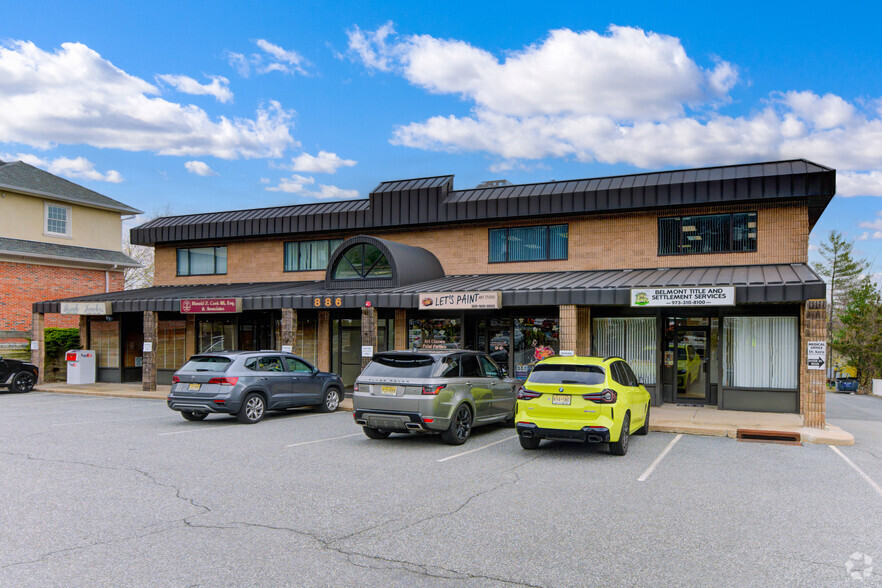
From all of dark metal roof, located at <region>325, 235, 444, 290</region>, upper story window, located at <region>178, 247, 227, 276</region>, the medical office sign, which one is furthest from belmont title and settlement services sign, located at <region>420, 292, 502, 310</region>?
upper story window, located at <region>178, 247, 227, 276</region>

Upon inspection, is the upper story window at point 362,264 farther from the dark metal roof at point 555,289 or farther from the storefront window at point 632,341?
the storefront window at point 632,341

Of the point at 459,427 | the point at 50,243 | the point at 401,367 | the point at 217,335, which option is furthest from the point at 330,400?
the point at 50,243

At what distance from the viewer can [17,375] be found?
2231 centimetres

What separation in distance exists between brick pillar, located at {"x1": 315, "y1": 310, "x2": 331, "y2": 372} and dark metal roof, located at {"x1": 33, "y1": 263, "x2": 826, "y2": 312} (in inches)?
46.8

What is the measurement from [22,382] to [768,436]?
22822 mm

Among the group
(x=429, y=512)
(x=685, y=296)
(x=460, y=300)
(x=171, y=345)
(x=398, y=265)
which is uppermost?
(x=398, y=265)

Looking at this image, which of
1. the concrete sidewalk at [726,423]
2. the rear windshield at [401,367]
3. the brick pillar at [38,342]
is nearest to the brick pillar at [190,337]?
the brick pillar at [38,342]

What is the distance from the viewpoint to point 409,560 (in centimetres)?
572

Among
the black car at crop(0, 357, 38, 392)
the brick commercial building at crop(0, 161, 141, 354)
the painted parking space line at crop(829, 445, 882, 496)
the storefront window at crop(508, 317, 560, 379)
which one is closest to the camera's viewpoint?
the painted parking space line at crop(829, 445, 882, 496)

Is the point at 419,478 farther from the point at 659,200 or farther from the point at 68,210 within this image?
the point at 68,210

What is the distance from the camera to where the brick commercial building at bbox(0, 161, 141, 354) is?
27.3 metres

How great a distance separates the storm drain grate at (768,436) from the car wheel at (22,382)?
22.2 meters

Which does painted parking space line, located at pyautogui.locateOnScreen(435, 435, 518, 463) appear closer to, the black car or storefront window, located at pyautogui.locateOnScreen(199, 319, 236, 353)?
storefront window, located at pyautogui.locateOnScreen(199, 319, 236, 353)

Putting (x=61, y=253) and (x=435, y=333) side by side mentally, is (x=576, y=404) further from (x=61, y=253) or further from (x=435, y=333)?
(x=61, y=253)
